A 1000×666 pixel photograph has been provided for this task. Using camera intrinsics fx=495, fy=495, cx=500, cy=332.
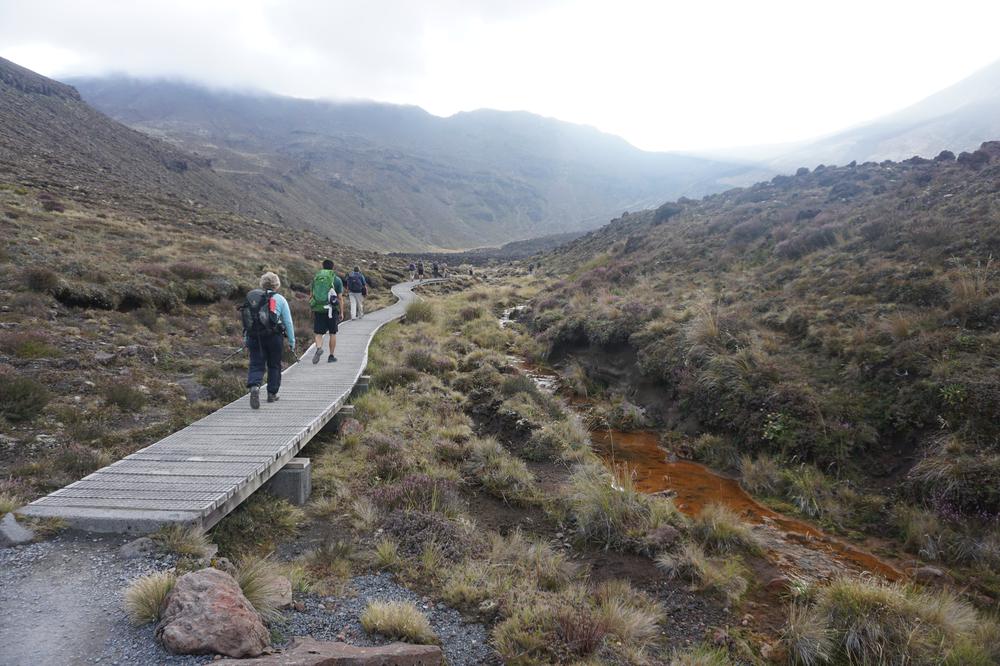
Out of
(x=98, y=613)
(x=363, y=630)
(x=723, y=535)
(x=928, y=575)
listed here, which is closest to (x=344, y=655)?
(x=363, y=630)

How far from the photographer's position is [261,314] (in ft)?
24.0

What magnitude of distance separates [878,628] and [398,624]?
386 centimetres

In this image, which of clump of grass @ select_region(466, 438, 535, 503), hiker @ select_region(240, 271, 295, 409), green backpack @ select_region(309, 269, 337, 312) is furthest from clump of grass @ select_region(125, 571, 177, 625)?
green backpack @ select_region(309, 269, 337, 312)

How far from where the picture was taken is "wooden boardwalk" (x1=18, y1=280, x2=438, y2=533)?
4.35m

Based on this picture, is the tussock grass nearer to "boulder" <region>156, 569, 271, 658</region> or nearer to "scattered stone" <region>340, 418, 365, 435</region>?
"boulder" <region>156, 569, 271, 658</region>

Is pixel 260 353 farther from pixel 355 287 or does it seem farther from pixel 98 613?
pixel 355 287

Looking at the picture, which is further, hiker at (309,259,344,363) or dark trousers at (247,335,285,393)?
hiker at (309,259,344,363)

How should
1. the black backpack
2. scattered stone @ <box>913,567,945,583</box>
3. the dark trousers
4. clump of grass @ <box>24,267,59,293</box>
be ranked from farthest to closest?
clump of grass @ <box>24,267,59,293</box> < the dark trousers < the black backpack < scattered stone @ <box>913,567,945,583</box>

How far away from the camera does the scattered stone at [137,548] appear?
3988 mm

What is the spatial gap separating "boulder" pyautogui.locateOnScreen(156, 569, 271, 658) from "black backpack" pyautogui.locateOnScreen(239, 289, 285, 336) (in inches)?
174

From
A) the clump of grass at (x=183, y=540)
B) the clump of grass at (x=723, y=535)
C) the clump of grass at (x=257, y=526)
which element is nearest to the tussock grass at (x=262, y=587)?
the clump of grass at (x=183, y=540)

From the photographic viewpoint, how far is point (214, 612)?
3.22 meters

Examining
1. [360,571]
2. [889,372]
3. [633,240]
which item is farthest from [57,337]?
[633,240]

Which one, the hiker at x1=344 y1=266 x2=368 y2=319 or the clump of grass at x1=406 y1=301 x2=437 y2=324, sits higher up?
the hiker at x1=344 y1=266 x2=368 y2=319
